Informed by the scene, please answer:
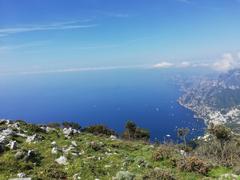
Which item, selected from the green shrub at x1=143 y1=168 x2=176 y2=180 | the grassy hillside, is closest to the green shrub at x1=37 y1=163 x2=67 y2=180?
the grassy hillside

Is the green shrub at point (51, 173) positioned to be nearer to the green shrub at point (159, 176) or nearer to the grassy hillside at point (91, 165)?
the grassy hillside at point (91, 165)

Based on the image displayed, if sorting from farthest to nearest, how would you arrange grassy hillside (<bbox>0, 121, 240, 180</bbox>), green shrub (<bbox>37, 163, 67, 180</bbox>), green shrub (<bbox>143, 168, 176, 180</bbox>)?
grassy hillside (<bbox>0, 121, 240, 180</bbox>)
green shrub (<bbox>37, 163, 67, 180</bbox>)
green shrub (<bbox>143, 168, 176, 180</bbox>)

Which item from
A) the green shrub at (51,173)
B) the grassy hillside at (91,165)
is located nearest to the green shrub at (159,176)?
the grassy hillside at (91,165)

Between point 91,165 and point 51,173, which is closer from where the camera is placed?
point 51,173

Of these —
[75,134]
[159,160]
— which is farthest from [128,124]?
[159,160]

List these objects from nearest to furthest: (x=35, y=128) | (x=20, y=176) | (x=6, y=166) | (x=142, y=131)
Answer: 1. (x=20, y=176)
2. (x=6, y=166)
3. (x=35, y=128)
4. (x=142, y=131)

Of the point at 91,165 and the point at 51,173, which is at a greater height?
the point at 51,173

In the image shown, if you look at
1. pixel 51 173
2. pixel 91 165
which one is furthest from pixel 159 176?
pixel 51 173

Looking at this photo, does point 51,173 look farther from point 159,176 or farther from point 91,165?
point 159,176

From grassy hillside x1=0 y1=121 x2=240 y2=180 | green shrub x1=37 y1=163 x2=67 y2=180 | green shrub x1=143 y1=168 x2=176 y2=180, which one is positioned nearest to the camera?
green shrub x1=143 y1=168 x2=176 y2=180

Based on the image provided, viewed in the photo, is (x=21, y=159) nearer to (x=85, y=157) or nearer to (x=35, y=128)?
(x=85, y=157)

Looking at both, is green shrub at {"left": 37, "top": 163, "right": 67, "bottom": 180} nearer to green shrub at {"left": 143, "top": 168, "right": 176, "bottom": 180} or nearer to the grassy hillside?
the grassy hillside
